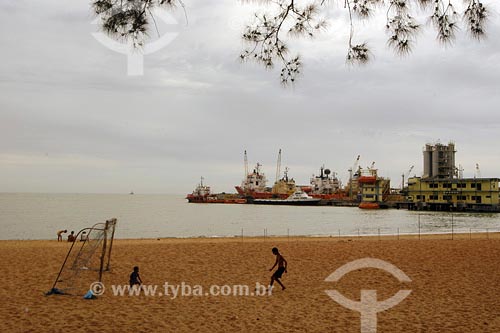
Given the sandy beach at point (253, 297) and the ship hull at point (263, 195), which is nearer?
the sandy beach at point (253, 297)

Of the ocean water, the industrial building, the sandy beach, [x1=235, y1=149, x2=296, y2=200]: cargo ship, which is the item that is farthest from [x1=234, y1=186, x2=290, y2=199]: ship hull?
the sandy beach

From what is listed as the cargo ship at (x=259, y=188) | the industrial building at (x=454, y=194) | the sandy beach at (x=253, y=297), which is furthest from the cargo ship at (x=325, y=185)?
the sandy beach at (x=253, y=297)

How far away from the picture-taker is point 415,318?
8945mm

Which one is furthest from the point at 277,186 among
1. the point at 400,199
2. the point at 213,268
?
the point at 213,268

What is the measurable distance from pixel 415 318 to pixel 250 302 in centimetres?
388

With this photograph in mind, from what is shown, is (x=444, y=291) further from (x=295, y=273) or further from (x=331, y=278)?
(x=295, y=273)

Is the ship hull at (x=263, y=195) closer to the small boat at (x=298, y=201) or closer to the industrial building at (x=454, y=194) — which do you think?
the small boat at (x=298, y=201)

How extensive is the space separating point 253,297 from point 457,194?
3308 inches

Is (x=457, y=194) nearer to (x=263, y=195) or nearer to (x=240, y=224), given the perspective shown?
(x=240, y=224)

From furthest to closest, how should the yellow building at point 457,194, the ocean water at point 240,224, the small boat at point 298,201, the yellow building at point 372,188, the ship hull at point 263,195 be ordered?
the ship hull at point 263,195 → the small boat at point 298,201 → the yellow building at point 372,188 → the yellow building at point 457,194 → the ocean water at point 240,224

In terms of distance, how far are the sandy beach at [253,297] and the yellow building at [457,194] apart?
71210 mm

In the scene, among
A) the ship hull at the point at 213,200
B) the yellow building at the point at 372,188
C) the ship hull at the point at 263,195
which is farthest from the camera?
the ship hull at the point at 263,195

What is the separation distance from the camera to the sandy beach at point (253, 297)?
333 inches

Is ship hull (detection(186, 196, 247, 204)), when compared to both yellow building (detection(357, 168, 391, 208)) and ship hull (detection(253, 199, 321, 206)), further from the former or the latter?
yellow building (detection(357, 168, 391, 208))
